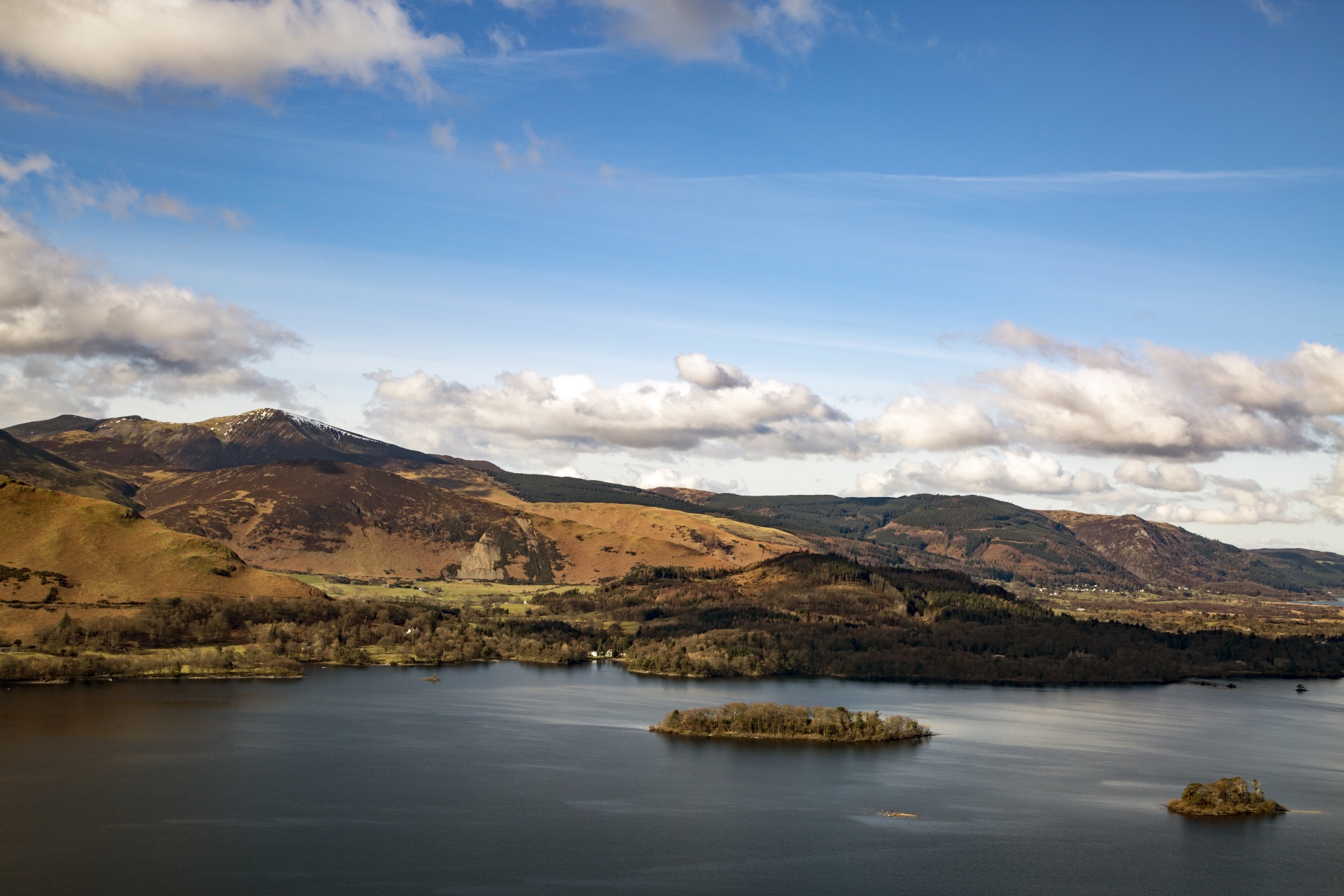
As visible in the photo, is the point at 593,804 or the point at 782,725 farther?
the point at 782,725

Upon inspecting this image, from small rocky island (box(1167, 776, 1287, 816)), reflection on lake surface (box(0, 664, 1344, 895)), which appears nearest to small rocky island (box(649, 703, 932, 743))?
reflection on lake surface (box(0, 664, 1344, 895))

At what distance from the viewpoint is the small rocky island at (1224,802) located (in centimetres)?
11519

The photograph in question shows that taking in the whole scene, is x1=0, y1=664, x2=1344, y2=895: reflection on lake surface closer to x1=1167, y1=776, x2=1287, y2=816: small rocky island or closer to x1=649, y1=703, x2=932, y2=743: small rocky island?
x1=1167, y1=776, x2=1287, y2=816: small rocky island

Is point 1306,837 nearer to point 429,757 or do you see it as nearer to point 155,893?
point 429,757

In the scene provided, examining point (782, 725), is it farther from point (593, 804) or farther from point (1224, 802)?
point (1224, 802)

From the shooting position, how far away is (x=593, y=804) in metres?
110

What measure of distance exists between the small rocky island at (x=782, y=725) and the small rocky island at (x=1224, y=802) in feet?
134

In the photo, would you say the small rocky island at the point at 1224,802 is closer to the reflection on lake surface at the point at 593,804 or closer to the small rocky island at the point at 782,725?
the reflection on lake surface at the point at 593,804

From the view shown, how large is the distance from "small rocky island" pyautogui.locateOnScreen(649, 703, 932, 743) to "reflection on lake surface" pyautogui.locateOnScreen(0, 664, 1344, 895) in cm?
390

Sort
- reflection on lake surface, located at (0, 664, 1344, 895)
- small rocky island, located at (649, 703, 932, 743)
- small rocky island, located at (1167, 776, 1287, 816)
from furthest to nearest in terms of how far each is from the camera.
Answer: small rocky island, located at (649, 703, 932, 743)
small rocky island, located at (1167, 776, 1287, 816)
reflection on lake surface, located at (0, 664, 1344, 895)

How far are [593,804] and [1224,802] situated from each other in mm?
61835

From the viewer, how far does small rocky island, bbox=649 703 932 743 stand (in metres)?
150

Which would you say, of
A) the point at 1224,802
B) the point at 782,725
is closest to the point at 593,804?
the point at 782,725

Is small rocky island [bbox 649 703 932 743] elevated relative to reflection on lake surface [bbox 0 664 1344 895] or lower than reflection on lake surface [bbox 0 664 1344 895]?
elevated
